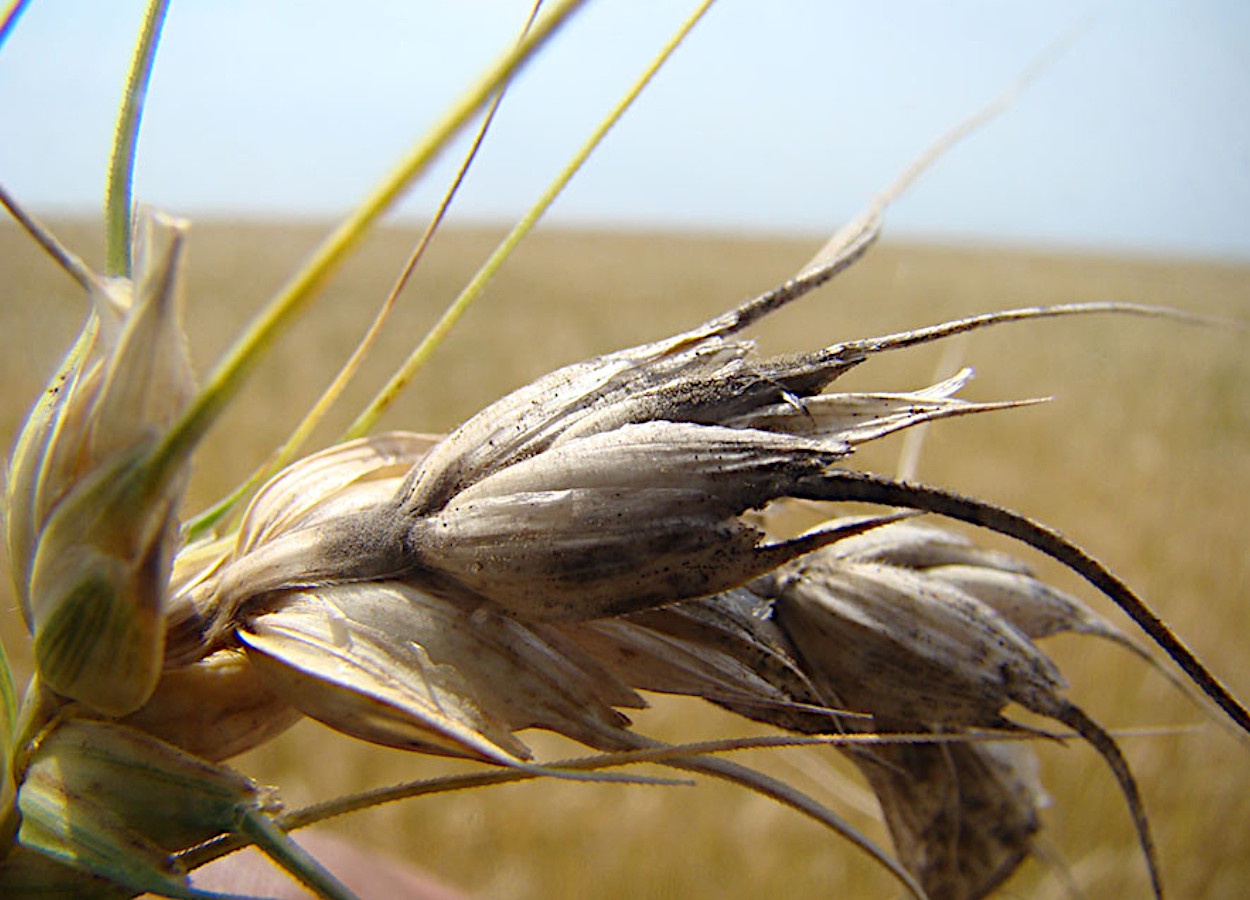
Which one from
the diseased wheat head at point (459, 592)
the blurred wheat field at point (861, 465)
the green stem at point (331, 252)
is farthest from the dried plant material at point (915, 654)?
the green stem at point (331, 252)

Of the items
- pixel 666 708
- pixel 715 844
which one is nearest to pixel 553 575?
pixel 715 844

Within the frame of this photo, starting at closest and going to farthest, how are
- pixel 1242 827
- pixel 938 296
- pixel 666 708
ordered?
pixel 1242 827 < pixel 666 708 < pixel 938 296

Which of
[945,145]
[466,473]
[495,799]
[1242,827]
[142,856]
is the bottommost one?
[495,799]

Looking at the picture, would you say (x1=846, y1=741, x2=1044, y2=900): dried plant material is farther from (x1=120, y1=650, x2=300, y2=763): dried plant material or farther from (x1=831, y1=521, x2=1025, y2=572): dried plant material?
(x1=120, y1=650, x2=300, y2=763): dried plant material

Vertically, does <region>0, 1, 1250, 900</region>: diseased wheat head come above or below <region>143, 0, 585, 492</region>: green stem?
below

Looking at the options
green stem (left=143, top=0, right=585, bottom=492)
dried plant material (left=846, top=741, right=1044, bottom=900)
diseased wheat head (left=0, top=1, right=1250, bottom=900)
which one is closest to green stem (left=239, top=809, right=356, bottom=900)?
diseased wheat head (left=0, top=1, right=1250, bottom=900)

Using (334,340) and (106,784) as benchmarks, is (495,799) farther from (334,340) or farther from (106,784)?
(334,340)

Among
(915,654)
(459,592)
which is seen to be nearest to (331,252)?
(459,592)
